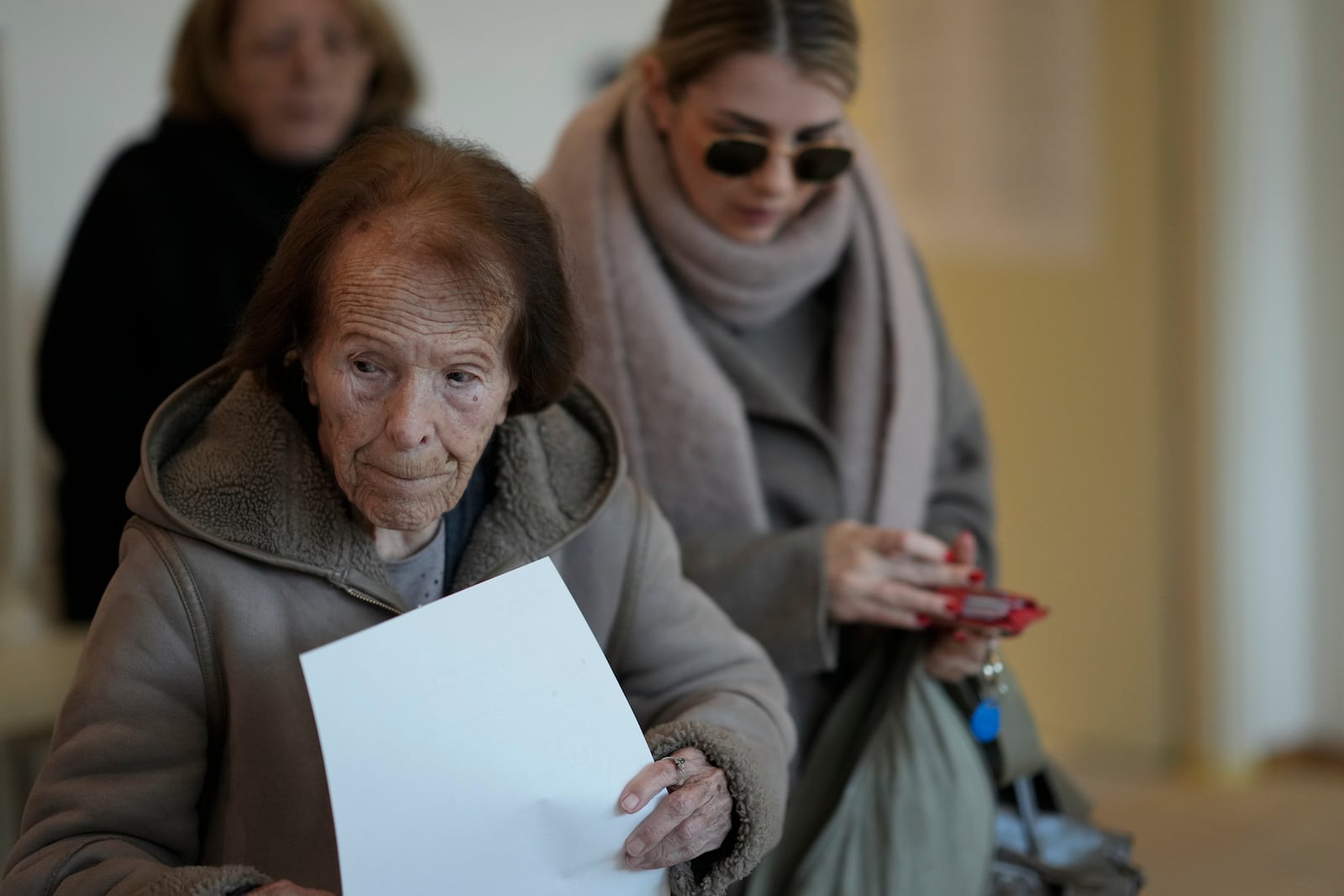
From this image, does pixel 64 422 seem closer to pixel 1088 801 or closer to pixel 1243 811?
pixel 1088 801

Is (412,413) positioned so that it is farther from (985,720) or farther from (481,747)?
(985,720)

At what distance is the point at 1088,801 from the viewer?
1.70 metres

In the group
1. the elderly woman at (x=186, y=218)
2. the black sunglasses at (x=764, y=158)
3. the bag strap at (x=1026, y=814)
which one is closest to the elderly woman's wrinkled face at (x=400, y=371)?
the black sunglasses at (x=764, y=158)

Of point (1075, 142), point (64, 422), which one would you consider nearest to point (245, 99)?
point (64, 422)

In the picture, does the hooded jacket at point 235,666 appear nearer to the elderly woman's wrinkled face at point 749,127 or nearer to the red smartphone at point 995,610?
the red smartphone at point 995,610

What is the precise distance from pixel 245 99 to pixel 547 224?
4.89 ft

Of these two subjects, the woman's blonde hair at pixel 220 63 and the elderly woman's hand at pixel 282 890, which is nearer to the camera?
the elderly woman's hand at pixel 282 890

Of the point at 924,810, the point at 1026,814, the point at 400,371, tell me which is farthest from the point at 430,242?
the point at 1026,814

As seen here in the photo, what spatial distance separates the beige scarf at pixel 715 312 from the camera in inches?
64.2

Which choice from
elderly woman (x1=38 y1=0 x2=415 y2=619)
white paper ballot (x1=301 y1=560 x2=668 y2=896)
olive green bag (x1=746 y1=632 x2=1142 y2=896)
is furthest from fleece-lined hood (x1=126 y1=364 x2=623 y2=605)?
elderly woman (x1=38 y1=0 x2=415 y2=619)

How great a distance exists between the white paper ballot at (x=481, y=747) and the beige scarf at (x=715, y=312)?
1.99 feet

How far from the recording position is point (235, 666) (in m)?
1.05

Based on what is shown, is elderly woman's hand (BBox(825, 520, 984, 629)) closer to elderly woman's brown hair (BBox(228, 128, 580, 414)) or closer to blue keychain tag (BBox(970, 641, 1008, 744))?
blue keychain tag (BBox(970, 641, 1008, 744))

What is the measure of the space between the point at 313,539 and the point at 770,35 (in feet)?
2.66
